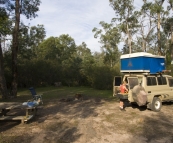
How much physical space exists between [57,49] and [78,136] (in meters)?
39.1

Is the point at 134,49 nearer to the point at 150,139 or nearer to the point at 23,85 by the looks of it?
the point at 23,85

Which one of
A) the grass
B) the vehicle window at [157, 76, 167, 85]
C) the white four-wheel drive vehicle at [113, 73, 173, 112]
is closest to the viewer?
the white four-wheel drive vehicle at [113, 73, 173, 112]

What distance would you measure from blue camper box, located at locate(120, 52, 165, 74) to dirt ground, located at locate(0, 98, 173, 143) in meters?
2.17

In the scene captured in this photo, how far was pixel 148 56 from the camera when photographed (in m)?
8.66

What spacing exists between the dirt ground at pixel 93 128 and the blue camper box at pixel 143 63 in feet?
7.11

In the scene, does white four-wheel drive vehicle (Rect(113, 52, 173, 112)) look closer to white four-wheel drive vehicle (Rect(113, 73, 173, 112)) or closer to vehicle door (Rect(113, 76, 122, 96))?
white four-wheel drive vehicle (Rect(113, 73, 173, 112))

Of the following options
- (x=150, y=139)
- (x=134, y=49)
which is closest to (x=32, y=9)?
(x=150, y=139)

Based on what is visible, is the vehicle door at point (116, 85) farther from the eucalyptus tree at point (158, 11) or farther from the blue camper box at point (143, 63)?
the eucalyptus tree at point (158, 11)

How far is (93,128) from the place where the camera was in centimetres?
615

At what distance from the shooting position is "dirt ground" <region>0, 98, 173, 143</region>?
5193mm

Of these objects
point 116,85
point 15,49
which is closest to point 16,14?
point 15,49

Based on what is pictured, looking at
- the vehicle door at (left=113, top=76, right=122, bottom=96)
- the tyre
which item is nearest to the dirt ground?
the tyre

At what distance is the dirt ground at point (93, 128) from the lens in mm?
5193

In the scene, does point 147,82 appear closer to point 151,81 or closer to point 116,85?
point 151,81
